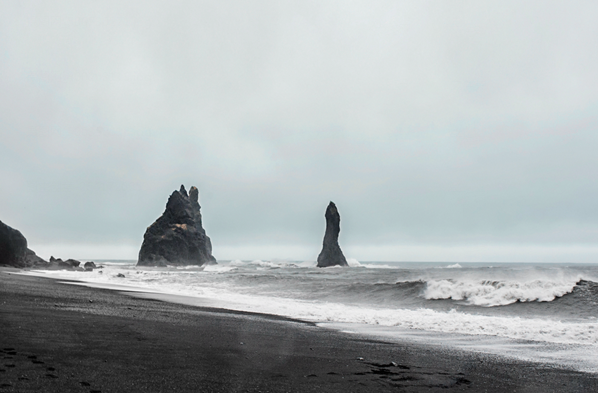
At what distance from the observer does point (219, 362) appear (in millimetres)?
5625

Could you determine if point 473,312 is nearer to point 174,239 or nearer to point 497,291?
point 497,291

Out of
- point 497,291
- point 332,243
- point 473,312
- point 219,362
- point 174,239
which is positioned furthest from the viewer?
point 332,243

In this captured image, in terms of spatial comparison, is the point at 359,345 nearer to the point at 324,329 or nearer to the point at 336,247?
the point at 324,329

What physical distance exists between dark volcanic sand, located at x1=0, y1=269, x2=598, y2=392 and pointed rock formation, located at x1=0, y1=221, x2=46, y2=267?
41.2 m

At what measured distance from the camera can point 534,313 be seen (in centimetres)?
1605

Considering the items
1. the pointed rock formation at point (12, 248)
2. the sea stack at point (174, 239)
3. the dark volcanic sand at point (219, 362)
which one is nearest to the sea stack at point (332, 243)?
the sea stack at point (174, 239)

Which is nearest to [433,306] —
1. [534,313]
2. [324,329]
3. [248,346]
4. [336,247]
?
[534,313]

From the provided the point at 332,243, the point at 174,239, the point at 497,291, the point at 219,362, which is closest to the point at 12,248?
the point at 497,291

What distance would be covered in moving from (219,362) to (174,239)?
107 m

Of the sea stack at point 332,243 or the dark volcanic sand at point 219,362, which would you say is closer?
the dark volcanic sand at point 219,362

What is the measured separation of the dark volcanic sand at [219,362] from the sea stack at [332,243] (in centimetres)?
9791

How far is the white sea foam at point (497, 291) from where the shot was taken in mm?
18625

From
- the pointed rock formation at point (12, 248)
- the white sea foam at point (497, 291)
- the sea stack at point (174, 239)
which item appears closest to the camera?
the white sea foam at point (497, 291)

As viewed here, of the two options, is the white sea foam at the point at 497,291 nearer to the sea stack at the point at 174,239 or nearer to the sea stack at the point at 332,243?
the sea stack at the point at 332,243
